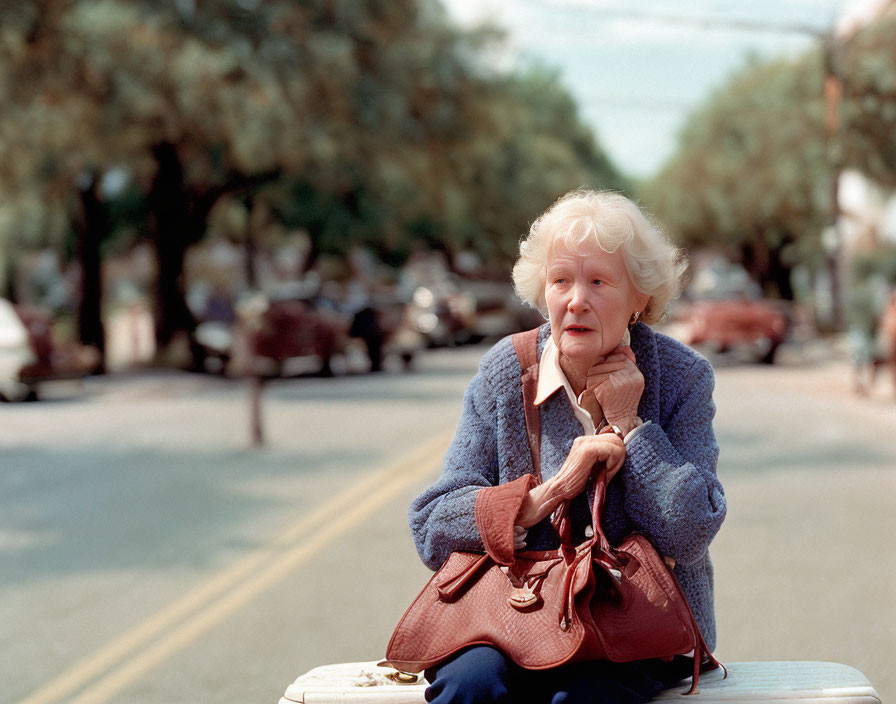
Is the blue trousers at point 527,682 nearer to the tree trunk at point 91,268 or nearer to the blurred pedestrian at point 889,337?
the blurred pedestrian at point 889,337

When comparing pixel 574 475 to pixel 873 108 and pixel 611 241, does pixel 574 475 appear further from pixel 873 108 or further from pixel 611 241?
pixel 873 108

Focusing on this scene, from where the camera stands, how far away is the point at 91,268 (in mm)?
29844

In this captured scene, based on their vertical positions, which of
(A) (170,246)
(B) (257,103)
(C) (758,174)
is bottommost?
(A) (170,246)

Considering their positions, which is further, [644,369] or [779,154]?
[779,154]

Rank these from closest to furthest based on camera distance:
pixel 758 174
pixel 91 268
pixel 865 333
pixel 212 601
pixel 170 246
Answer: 1. pixel 212 601
2. pixel 865 333
3. pixel 91 268
4. pixel 170 246
5. pixel 758 174

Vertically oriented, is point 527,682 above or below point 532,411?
below

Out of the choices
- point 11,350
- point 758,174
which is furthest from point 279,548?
point 758,174

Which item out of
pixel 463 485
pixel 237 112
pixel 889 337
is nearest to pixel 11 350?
pixel 237 112

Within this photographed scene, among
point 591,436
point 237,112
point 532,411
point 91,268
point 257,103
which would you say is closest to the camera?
point 591,436

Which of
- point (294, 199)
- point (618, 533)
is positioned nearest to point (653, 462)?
point (618, 533)

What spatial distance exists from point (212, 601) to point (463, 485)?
4.64 metres

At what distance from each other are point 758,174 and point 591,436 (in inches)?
1906

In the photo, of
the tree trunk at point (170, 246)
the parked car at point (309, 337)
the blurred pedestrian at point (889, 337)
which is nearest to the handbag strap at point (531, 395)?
the blurred pedestrian at point (889, 337)

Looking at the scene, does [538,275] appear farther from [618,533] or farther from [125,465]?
[125,465]
